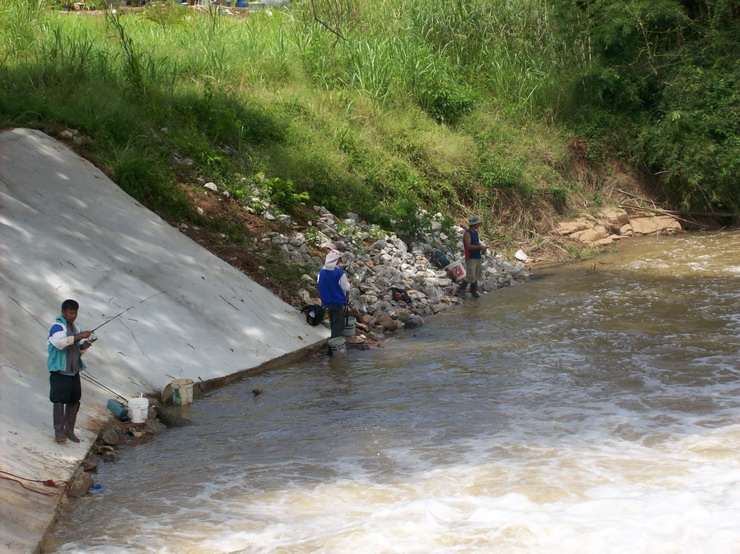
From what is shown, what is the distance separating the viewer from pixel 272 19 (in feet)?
71.2

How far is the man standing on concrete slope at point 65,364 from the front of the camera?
21.2ft

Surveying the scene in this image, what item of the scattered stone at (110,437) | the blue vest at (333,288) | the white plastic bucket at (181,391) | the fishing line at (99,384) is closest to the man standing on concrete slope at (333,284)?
the blue vest at (333,288)

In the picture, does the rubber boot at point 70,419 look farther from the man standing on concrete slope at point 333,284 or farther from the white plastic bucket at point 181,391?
the man standing on concrete slope at point 333,284

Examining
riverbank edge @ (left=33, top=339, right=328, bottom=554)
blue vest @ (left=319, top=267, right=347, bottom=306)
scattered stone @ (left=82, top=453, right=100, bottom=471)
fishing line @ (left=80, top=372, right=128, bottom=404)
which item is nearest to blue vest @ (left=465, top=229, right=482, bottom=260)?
riverbank edge @ (left=33, top=339, right=328, bottom=554)

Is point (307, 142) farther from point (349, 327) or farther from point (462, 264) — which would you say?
point (349, 327)

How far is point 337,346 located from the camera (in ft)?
34.5

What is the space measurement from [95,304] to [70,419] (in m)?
2.42

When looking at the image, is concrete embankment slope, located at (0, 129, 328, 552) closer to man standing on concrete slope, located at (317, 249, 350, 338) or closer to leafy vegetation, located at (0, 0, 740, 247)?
man standing on concrete slope, located at (317, 249, 350, 338)

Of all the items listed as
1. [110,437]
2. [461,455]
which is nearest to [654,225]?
[461,455]

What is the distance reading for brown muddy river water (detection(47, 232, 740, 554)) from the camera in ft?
18.7

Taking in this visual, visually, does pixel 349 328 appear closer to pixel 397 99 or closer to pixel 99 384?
pixel 99 384

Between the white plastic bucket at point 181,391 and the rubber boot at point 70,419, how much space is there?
164 cm

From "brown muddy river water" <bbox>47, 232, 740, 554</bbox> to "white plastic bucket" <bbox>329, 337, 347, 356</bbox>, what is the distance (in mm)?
208

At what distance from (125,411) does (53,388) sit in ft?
4.23
